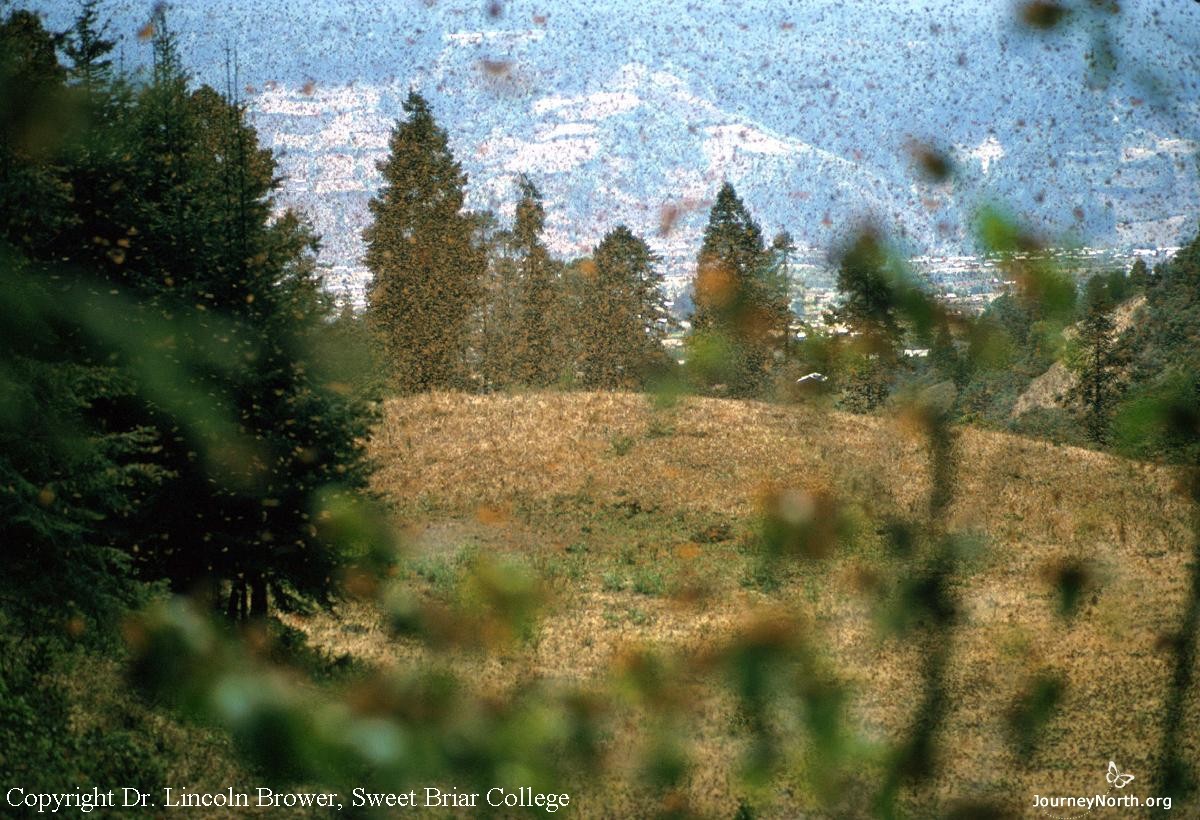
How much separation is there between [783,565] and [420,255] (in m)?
34.0

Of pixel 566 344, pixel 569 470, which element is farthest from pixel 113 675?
pixel 566 344

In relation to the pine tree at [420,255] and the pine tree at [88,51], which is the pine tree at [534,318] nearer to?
the pine tree at [420,255]

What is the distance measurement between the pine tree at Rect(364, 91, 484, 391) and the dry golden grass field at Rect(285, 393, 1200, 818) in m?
6.43

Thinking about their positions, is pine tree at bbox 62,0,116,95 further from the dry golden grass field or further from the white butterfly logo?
the white butterfly logo

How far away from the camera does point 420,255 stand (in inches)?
1369

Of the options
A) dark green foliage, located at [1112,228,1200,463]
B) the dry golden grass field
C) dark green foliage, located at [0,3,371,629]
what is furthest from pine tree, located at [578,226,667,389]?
dark green foliage, located at [1112,228,1200,463]

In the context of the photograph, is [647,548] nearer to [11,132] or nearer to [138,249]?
[138,249]

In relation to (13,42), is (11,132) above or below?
below

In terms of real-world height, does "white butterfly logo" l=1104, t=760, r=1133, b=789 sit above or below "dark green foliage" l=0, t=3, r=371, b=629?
below

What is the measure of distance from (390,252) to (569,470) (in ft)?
43.4

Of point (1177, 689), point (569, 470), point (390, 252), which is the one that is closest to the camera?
point (1177, 689)

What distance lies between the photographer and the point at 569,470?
24.3 metres

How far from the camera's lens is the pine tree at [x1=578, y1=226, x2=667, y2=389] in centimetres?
4422

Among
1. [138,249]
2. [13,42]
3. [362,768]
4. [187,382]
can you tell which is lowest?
[362,768]
